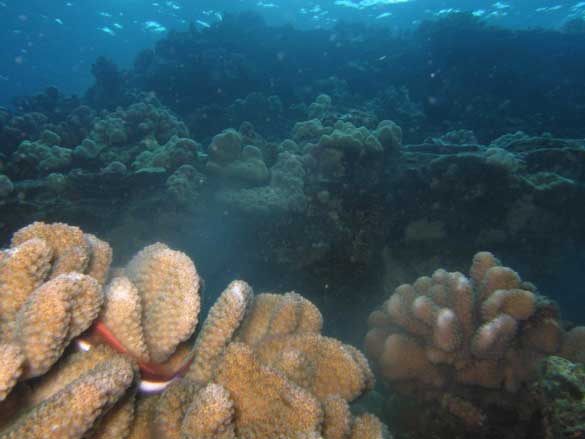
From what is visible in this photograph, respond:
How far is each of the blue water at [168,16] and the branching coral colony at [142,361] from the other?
77.3 ft

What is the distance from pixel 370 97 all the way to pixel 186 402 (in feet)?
56.3

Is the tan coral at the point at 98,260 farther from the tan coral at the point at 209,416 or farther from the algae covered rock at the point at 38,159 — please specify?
the algae covered rock at the point at 38,159

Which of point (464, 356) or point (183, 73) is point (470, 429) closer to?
point (464, 356)

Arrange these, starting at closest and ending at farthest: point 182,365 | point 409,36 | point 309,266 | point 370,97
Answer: point 182,365
point 309,266
point 370,97
point 409,36

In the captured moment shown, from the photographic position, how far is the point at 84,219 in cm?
627

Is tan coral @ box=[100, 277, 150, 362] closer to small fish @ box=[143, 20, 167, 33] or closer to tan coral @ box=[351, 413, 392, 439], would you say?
tan coral @ box=[351, 413, 392, 439]

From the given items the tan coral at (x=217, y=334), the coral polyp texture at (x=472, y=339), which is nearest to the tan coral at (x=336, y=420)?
the tan coral at (x=217, y=334)

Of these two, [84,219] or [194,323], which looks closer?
[194,323]

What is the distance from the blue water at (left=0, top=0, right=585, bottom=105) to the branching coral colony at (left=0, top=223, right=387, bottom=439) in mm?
23557

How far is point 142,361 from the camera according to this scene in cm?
177

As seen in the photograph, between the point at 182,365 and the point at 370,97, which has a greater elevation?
the point at 182,365

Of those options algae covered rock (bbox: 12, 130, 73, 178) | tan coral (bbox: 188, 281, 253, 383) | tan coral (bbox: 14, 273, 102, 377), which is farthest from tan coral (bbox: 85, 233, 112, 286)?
algae covered rock (bbox: 12, 130, 73, 178)

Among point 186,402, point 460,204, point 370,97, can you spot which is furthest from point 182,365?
point 370,97

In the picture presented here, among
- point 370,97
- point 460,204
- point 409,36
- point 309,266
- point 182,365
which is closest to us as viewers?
point 182,365
